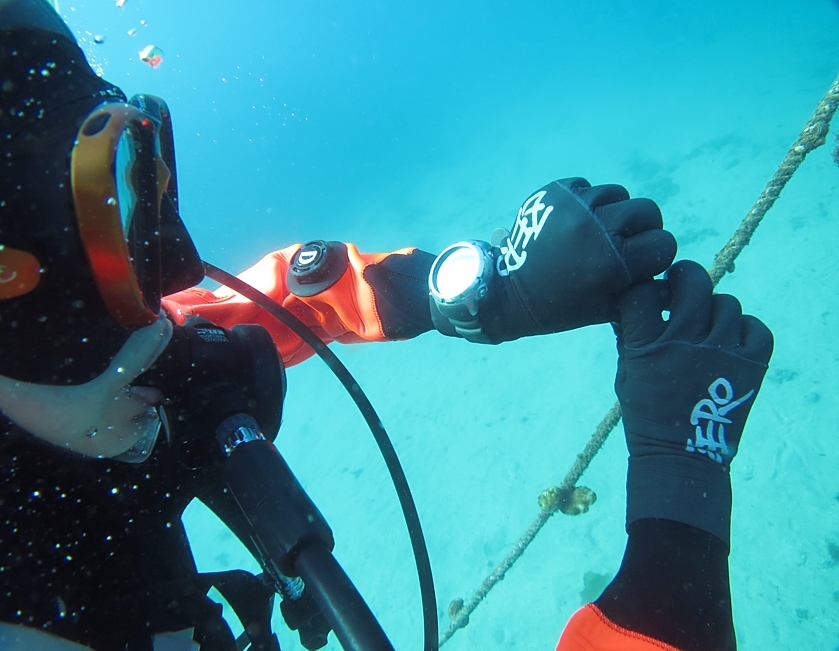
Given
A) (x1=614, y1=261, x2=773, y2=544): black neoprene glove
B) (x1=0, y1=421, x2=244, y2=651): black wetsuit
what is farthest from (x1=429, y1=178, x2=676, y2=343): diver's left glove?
(x1=0, y1=421, x2=244, y2=651): black wetsuit

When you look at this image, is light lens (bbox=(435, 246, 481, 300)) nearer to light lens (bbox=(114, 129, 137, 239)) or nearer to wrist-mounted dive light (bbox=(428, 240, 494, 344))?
wrist-mounted dive light (bbox=(428, 240, 494, 344))

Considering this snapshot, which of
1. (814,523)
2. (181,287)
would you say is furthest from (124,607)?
(814,523)

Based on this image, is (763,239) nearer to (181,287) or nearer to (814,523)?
(814,523)

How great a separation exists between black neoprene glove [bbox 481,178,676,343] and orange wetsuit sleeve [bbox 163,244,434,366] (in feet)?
2.21

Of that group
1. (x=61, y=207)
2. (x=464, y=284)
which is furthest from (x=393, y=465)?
(x=61, y=207)

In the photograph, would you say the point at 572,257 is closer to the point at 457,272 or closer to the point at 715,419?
the point at 457,272

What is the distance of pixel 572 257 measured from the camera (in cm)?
161

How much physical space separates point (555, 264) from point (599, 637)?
3.89ft

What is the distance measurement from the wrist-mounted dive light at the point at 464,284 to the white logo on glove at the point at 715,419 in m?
0.87

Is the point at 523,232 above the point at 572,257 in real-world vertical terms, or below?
above

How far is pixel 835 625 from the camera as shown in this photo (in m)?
A: 4.00

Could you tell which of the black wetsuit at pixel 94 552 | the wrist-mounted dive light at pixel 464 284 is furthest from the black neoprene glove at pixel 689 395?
the black wetsuit at pixel 94 552

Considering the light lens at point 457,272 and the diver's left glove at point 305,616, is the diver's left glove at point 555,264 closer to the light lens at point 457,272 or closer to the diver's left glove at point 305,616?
the light lens at point 457,272

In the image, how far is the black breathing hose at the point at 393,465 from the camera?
57.5 inches
